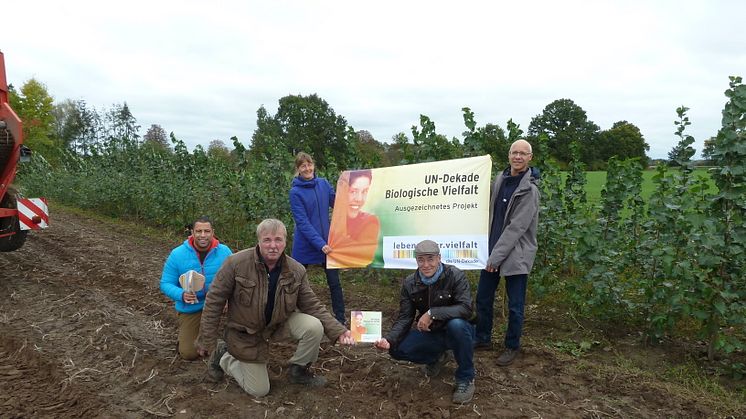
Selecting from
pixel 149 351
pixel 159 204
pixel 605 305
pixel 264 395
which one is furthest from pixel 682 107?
pixel 159 204

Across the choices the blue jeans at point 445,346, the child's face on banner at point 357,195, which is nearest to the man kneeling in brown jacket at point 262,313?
the blue jeans at point 445,346

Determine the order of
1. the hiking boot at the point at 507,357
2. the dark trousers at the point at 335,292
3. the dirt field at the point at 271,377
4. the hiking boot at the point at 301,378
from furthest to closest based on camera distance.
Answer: the dark trousers at the point at 335,292 < the hiking boot at the point at 507,357 < the hiking boot at the point at 301,378 < the dirt field at the point at 271,377

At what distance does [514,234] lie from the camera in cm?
454

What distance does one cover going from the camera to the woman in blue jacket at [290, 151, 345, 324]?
5375 millimetres

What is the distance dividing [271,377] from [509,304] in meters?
2.32

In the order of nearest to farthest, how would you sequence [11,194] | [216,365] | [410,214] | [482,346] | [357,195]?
[216,365] → [482,346] → [410,214] → [357,195] → [11,194]

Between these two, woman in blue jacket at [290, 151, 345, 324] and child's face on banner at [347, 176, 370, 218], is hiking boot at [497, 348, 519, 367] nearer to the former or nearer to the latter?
woman in blue jacket at [290, 151, 345, 324]

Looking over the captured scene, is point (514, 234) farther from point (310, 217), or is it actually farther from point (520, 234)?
point (310, 217)

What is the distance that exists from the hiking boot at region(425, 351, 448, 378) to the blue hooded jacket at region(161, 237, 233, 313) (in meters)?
2.15

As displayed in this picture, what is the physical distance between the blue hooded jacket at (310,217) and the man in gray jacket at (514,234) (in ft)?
6.12

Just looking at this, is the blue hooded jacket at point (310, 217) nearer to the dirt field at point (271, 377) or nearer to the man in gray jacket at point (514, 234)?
the dirt field at point (271, 377)

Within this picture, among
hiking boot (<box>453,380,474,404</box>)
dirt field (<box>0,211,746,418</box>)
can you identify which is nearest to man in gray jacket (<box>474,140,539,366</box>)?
dirt field (<box>0,211,746,418</box>)

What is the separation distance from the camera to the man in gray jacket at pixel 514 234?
179 inches

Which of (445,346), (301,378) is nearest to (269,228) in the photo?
(301,378)
